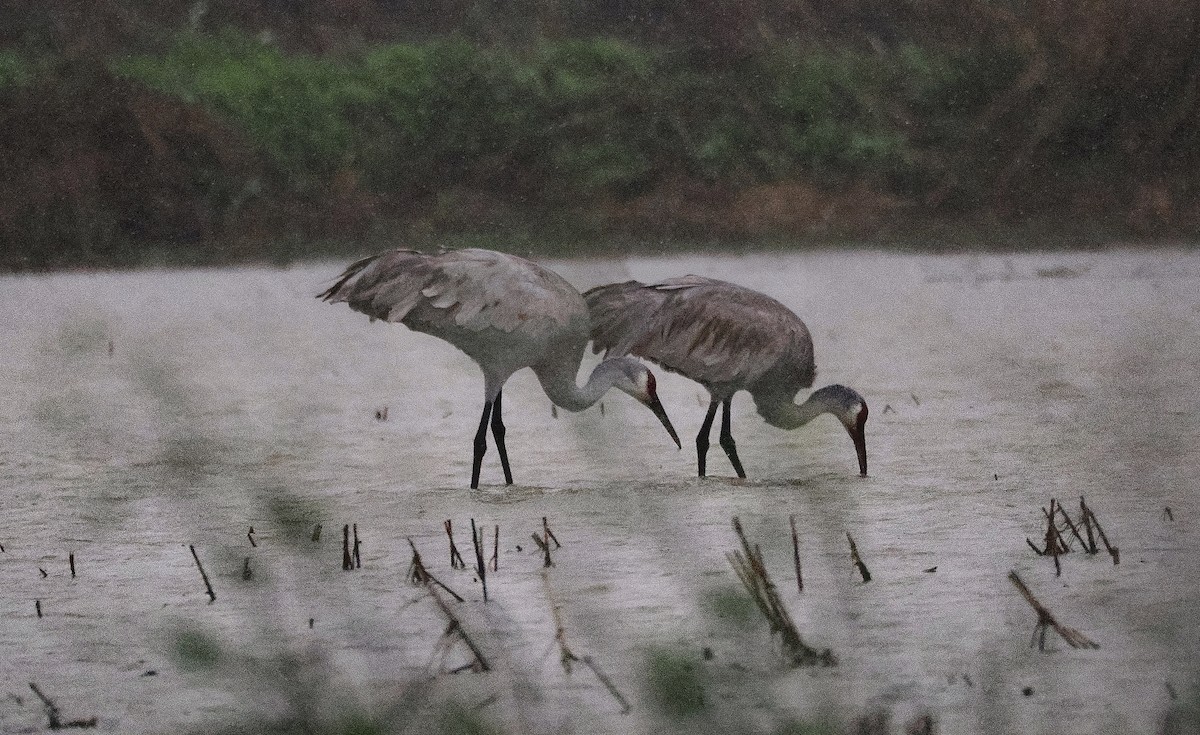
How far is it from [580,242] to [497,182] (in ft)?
4.52

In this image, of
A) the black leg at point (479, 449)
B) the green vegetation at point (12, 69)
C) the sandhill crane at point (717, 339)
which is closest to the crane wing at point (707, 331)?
the sandhill crane at point (717, 339)

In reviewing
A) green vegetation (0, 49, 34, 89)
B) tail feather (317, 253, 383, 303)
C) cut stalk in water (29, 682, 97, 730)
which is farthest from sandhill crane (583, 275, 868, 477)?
green vegetation (0, 49, 34, 89)

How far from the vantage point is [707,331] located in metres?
4.15

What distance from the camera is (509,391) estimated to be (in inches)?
240

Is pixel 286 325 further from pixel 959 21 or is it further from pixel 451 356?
pixel 959 21

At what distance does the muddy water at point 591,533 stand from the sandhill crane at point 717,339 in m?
0.15

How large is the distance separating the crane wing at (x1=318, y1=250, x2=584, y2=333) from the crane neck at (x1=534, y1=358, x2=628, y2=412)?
22cm

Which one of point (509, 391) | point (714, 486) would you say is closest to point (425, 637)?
point (714, 486)

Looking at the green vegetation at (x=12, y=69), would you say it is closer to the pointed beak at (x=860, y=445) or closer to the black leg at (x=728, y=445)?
Result: the black leg at (x=728, y=445)

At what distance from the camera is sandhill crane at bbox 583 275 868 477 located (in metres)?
4.16

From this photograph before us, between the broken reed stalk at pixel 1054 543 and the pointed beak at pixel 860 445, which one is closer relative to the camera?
the broken reed stalk at pixel 1054 543

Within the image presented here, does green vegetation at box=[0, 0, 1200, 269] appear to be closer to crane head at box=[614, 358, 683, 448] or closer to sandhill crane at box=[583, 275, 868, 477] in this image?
sandhill crane at box=[583, 275, 868, 477]

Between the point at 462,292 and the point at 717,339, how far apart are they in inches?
24.3

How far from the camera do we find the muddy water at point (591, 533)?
6.08ft
